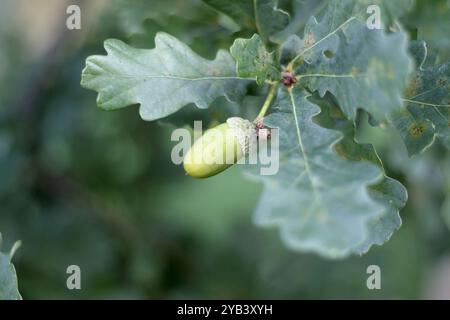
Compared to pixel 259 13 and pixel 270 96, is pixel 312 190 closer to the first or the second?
pixel 270 96

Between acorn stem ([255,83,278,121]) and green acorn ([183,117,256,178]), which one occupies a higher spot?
acorn stem ([255,83,278,121])

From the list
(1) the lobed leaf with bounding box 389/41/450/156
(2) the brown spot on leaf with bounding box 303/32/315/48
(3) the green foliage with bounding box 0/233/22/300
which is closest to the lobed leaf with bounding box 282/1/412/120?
(2) the brown spot on leaf with bounding box 303/32/315/48

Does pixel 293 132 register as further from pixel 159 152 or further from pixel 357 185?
pixel 159 152

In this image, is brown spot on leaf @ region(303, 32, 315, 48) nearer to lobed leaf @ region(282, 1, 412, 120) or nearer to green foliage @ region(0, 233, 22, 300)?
lobed leaf @ region(282, 1, 412, 120)

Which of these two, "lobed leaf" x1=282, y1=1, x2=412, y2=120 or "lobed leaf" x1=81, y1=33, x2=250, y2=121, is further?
"lobed leaf" x1=81, y1=33, x2=250, y2=121

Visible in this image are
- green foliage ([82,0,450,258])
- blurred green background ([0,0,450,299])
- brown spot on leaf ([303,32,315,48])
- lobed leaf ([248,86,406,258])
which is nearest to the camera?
lobed leaf ([248,86,406,258])

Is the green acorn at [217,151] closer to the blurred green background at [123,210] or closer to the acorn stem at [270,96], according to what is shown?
the acorn stem at [270,96]

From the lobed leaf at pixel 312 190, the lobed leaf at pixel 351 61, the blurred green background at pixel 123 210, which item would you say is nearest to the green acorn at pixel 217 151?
the lobed leaf at pixel 312 190

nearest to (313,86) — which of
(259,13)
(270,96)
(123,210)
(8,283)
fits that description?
(270,96)

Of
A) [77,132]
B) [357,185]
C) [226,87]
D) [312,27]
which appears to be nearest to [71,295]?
[77,132]
